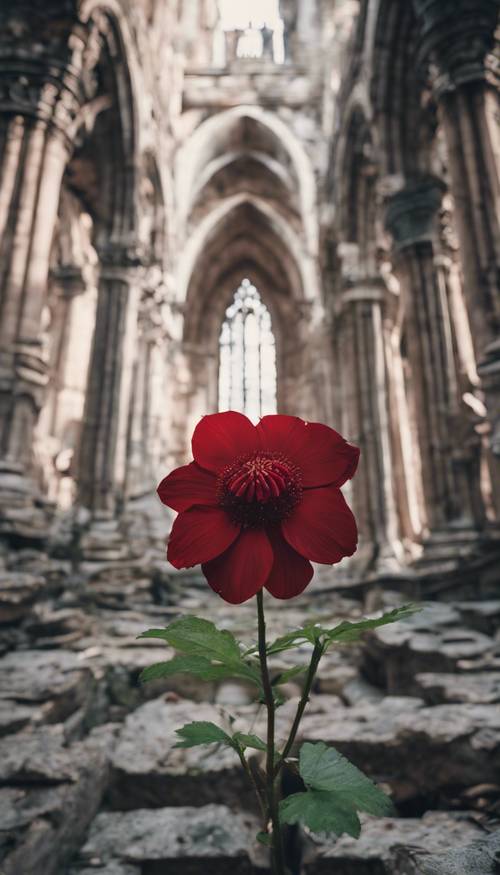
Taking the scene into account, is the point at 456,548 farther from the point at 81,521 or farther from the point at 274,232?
the point at 274,232

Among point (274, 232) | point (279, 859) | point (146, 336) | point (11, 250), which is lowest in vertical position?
point (279, 859)

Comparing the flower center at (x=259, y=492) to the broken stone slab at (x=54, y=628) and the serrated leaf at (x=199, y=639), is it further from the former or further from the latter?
the broken stone slab at (x=54, y=628)

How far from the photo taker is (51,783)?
1.57m

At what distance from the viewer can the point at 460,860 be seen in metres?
0.90

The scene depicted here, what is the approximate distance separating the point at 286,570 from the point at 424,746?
1518mm

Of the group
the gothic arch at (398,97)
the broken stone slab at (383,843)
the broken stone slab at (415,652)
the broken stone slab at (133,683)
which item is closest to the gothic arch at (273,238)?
the gothic arch at (398,97)

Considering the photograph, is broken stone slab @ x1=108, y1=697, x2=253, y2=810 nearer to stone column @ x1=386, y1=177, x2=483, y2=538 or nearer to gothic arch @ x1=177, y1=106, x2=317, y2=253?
stone column @ x1=386, y1=177, x2=483, y2=538

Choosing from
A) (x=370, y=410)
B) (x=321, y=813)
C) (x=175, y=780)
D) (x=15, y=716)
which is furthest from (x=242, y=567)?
(x=370, y=410)

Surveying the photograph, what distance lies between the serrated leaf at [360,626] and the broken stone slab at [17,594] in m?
3.66

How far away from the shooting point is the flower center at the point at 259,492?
653mm

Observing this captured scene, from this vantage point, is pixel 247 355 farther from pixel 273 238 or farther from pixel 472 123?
pixel 472 123

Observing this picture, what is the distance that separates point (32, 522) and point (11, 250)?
2.65 metres

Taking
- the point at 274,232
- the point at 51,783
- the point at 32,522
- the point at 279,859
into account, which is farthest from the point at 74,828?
the point at 274,232

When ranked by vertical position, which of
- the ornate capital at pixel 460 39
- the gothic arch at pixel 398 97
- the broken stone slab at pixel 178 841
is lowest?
the broken stone slab at pixel 178 841
